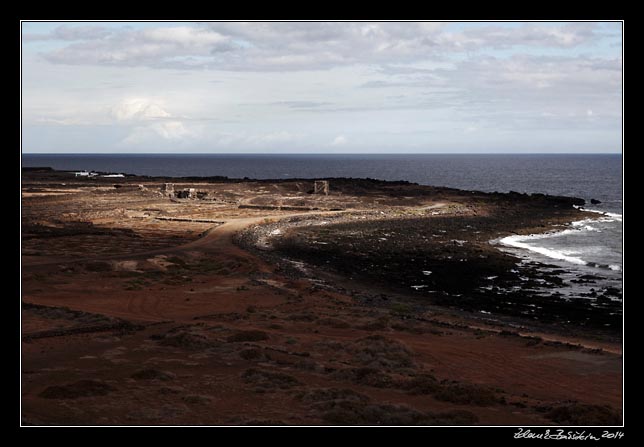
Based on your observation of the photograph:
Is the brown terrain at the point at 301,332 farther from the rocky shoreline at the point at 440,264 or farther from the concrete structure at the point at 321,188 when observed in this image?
the concrete structure at the point at 321,188

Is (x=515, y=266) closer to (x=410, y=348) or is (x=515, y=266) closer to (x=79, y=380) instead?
(x=410, y=348)

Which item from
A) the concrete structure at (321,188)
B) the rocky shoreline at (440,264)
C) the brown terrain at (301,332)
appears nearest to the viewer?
the brown terrain at (301,332)

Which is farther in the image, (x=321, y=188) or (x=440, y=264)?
(x=321, y=188)

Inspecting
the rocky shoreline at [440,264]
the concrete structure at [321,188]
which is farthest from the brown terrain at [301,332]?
the concrete structure at [321,188]

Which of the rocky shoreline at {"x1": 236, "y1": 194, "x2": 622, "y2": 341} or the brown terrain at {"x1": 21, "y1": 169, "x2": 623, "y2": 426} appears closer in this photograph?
the brown terrain at {"x1": 21, "y1": 169, "x2": 623, "y2": 426}

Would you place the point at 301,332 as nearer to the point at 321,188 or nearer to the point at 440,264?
the point at 440,264

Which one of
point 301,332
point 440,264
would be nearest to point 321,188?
point 440,264

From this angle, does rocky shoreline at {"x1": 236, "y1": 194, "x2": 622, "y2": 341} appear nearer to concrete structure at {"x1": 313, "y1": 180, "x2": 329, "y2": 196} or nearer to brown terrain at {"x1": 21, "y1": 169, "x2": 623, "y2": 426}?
brown terrain at {"x1": 21, "y1": 169, "x2": 623, "y2": 426}

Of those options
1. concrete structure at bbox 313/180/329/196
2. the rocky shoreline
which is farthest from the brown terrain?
concrete structure at bbox 313/180/329/196

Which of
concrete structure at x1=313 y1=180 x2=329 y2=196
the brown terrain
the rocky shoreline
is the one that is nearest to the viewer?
the brown terrain
